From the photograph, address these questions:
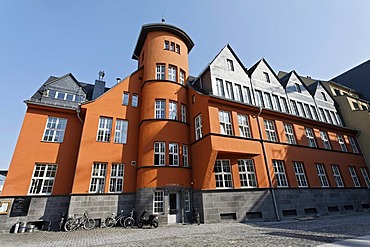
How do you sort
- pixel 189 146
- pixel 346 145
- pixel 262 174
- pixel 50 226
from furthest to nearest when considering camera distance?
pixel 346 145, pixel 189 146, pixel 262 174, pixel 50 226

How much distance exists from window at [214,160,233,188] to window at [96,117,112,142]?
30.7 ft

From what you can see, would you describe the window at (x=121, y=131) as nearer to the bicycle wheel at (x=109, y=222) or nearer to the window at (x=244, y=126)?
the bicycle wheel at (x=109, y=222)

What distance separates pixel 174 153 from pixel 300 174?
1183cm

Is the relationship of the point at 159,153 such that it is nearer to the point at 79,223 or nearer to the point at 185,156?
the point at 185,156

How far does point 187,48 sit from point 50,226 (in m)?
21.0

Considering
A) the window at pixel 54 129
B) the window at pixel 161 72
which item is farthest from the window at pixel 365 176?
the window at pixel 54 129

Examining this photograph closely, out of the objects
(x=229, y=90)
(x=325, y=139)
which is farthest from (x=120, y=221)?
(x=325, y=139)

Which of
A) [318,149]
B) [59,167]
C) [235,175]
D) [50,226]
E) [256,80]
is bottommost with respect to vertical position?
[50,226]

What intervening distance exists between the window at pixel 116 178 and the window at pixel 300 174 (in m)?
15.3

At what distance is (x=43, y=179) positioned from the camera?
1399 cm

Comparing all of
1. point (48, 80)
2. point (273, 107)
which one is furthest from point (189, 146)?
point (48, 80)

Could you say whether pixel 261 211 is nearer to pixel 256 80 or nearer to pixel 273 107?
pixel 273 107

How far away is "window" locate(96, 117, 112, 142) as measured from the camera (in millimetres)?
15547

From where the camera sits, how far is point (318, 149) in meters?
19.1
